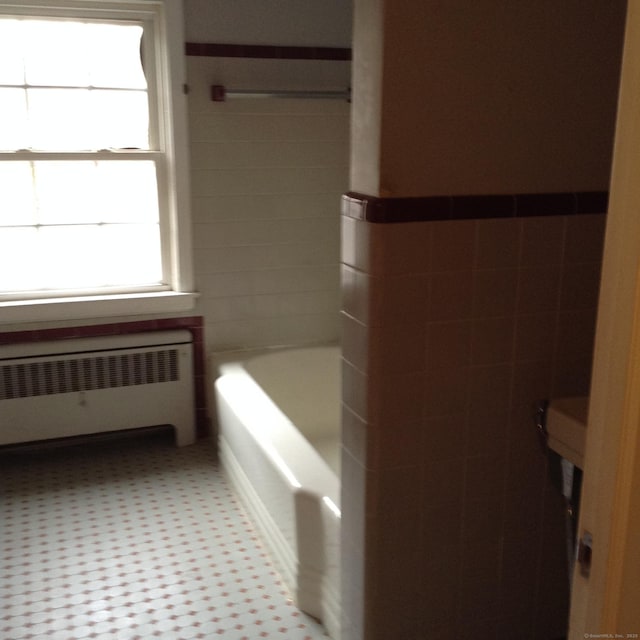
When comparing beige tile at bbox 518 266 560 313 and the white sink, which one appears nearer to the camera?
the white sink

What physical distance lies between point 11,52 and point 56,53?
0.57 ft

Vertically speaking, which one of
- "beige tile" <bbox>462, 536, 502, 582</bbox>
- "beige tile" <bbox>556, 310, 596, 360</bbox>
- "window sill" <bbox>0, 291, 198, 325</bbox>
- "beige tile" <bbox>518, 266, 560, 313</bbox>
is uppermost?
"beige tile" <bbox>518, 266, 560, 313</bbox>

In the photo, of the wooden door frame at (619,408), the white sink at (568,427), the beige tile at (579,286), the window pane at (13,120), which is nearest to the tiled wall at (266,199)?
the window pane at (13,120)

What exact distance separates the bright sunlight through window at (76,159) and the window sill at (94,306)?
9 centimetres

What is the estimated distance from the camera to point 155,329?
3400 mm

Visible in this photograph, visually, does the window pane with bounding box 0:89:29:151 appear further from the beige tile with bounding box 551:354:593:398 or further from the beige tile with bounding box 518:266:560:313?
the beige tile with bounding box 551:354:593:398

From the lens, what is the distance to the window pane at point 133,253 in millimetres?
3365

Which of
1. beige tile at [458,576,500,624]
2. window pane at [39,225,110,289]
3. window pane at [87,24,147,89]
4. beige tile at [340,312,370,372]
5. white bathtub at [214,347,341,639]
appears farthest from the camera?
window pane at [39,225,110,289]

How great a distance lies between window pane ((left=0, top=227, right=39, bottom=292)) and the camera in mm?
3229

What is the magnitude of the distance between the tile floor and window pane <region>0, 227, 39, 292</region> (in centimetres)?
79

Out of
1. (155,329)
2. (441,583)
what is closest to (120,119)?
(155,329)

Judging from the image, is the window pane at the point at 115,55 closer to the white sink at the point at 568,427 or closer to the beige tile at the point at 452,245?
the beige tile at the point at 452,245

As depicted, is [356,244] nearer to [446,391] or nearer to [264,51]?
[446,391]

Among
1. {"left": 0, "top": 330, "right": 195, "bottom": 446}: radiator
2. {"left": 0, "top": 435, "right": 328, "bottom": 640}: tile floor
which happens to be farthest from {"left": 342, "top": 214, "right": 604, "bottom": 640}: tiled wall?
{"left": 0, "top": 330, "right": 195, "bottom": 446}: radiator
